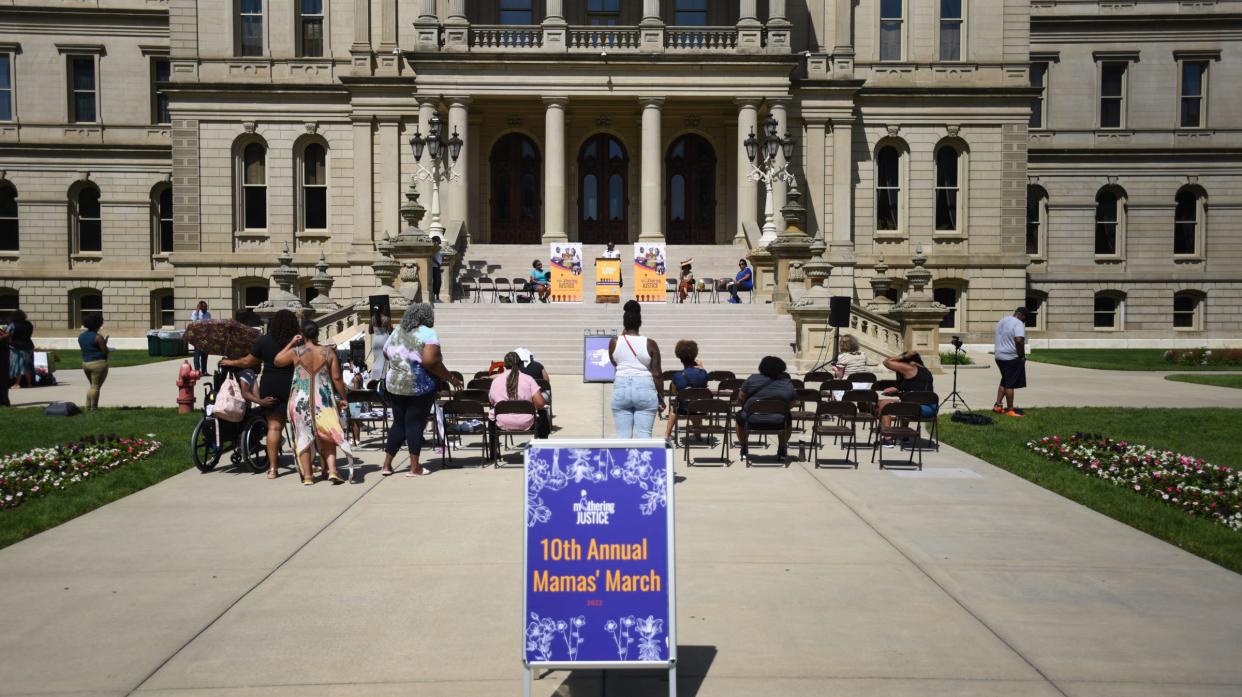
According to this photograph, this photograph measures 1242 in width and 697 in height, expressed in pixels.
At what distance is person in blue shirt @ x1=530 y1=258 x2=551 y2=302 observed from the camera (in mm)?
30328

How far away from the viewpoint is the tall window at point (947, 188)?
39.0 metres

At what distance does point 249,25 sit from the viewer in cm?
3797

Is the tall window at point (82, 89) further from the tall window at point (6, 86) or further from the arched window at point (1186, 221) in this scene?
the arched window at point (1186, 221)

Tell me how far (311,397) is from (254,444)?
1.86 meters

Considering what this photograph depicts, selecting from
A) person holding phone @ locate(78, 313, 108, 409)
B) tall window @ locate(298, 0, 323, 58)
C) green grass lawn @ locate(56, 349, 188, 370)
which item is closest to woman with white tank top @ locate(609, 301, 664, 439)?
person holding phone @ locate(78, 313, 108, 409)

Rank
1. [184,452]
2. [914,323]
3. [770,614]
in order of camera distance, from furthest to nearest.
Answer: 1. [914,323]
2. [184,452]
3. [770,614]

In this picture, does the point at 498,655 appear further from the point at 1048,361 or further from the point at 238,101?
the point at 238,101

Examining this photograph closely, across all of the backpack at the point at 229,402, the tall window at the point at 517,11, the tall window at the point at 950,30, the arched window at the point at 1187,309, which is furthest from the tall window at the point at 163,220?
the arched window at the point at 1187,309

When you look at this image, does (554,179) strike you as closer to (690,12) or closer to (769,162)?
(769,162)

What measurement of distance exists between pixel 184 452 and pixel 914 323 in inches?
738

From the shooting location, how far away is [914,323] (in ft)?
84.2

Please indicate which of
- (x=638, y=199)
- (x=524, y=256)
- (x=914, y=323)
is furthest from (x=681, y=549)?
(x=638, y=199)

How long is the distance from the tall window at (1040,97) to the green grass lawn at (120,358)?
37.7 metres

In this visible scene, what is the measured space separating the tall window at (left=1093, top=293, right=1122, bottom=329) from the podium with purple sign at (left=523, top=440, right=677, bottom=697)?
4480cm
